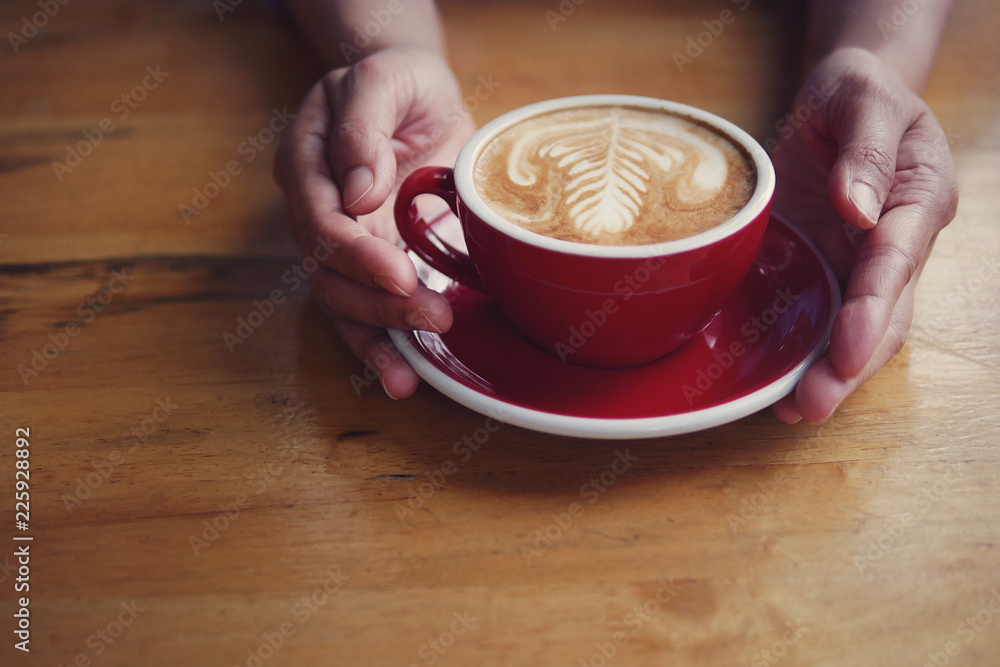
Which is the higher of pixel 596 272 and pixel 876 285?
pixel 596 272

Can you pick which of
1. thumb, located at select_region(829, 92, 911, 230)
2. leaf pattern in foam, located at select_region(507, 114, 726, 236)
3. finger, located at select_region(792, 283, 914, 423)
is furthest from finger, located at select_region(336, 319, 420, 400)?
thumb, located at select_region(829, 92, 911, 230)

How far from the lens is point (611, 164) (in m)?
0.92

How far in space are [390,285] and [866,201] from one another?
22.1 inches

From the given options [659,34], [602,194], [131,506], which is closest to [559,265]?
[602,194]

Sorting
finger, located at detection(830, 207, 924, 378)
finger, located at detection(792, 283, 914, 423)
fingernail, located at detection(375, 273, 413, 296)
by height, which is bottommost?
finger, located at detection(792, 283, 914, 423)

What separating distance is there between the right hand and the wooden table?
3.0 inches

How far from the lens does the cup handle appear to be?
0.90 metres

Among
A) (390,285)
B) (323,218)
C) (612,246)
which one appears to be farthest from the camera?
(323,218)

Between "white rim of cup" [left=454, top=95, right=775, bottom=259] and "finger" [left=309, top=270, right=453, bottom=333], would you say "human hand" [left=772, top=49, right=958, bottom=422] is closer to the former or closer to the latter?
"white rim of cup" [left=454, top=95, right=775, bottom=259]

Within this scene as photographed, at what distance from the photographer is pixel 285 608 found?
0.69 m

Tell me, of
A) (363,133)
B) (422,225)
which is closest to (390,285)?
(422,225)

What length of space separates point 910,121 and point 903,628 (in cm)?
68

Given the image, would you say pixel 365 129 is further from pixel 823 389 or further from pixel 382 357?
pixel 823 389

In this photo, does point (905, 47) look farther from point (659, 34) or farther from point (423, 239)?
point (423, 239)
